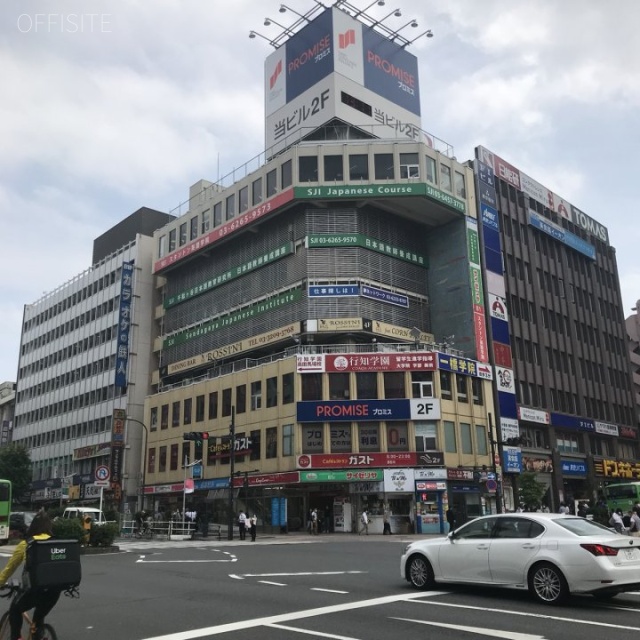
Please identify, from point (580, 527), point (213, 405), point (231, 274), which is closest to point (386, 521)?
point (213, 405)

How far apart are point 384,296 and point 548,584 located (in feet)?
142

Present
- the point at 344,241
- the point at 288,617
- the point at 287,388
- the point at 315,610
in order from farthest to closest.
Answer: the point at 344,241, the point at 287,388, the point at 315,610, the point at 288,617

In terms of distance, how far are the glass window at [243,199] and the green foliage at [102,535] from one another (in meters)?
37.6

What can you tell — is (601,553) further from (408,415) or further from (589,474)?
(589,474)

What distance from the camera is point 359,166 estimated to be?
54.1m

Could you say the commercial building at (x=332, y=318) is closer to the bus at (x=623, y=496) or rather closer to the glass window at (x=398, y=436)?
the glass window at (x=398, y=436)

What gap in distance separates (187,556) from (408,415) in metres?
26.2

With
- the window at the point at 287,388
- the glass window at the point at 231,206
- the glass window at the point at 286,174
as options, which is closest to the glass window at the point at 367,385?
the window at the point at 287,388

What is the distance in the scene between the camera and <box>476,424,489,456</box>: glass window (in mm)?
48906

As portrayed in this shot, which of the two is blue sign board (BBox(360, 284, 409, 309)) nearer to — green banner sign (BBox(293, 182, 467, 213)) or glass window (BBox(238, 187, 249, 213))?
green banner sign (BBox(293, 182, 467, 213))

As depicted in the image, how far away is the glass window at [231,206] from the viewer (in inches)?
2361

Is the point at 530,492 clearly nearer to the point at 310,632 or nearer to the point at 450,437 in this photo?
the point at 450,437

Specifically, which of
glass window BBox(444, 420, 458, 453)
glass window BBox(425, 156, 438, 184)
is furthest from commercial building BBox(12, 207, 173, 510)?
glass window BBox(425, 156, 438, 184)

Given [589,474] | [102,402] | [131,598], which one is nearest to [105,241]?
[102,402]
